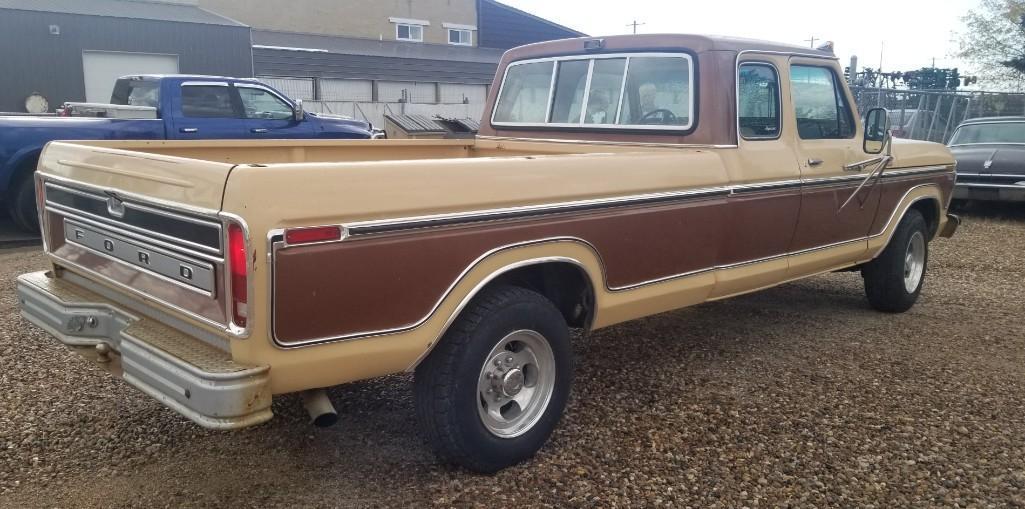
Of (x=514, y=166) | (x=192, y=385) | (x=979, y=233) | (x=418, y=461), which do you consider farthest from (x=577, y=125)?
(x=979, y=233)

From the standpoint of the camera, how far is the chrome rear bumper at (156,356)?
249 centimetres

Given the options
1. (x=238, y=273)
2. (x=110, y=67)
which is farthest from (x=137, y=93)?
(x=110, y=67)

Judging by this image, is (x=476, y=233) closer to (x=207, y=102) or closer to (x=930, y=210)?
(x=930, y=210)

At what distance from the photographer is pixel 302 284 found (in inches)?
100

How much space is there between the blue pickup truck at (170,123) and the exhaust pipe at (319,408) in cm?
638

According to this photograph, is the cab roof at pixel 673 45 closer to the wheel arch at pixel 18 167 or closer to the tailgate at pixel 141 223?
the tailgate at pixel 141 223

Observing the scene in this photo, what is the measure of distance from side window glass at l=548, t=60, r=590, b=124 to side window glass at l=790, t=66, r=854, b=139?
1.24m

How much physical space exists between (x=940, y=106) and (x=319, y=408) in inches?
647

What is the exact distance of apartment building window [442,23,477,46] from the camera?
31609 mm

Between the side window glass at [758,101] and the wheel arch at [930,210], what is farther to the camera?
the wheel arch at [930,210]

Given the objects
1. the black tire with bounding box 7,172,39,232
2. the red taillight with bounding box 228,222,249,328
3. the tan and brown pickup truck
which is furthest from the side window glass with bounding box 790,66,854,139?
the black tire with bounding box 7,172,39,232

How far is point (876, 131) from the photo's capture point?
16.6 ft

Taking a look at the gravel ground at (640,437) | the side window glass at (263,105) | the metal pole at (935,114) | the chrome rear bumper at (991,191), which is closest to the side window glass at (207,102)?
the side window glass at (263,105)

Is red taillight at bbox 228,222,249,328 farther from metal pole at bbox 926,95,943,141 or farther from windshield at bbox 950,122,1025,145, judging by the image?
metal pole at bbox 926,95,943,141
